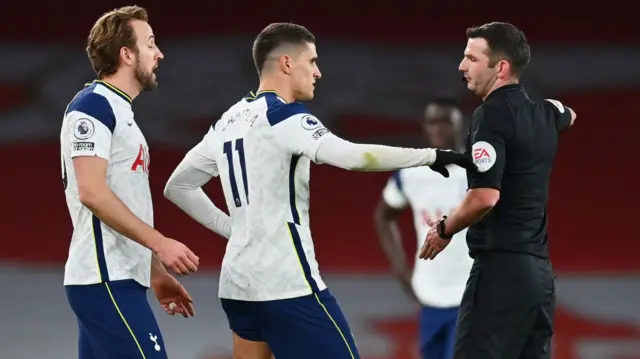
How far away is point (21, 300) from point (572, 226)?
12.6 feet

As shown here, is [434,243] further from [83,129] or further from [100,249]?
[83,129]

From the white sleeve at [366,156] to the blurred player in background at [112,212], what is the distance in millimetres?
532

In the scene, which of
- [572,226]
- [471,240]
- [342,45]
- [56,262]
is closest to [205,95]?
[342,45]

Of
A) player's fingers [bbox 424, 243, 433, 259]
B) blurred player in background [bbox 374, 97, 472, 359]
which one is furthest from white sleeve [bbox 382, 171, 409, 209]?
player's fingers [bbox 424, 243, 433, 259]

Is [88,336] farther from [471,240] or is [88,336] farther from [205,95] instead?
[205,95]

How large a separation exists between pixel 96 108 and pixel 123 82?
19 cm

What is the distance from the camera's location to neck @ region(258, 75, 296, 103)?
3.66 metres

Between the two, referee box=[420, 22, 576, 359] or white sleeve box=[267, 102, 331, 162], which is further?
referee box=[420, 22, 576, 359]

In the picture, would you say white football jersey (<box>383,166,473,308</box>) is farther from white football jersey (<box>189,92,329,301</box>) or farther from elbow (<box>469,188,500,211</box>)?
white football jersey (<box>189,92,329,301</box>)

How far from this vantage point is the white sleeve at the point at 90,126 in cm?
330

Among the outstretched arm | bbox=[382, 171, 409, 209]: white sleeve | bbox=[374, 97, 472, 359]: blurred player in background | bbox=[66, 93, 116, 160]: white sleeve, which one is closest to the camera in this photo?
bbox=[66, 93, 116, 160]: white sleeve

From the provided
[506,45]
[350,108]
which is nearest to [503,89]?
[506,45]

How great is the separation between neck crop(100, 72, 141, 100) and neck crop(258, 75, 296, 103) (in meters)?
0.41

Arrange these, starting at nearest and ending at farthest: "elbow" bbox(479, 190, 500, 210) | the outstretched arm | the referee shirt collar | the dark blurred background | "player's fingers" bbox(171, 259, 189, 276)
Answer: "player's fingers" bbox(171, 259, 189, 276)
the outstretched arm
"elbow" bbox(479, 190, 500, 210)
the referee shirt collar
the dark blurred background
